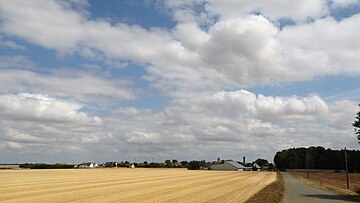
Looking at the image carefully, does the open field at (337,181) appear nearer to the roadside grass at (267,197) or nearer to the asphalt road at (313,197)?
the asphalt road at (313,197)

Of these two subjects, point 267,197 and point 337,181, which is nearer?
point 267,197

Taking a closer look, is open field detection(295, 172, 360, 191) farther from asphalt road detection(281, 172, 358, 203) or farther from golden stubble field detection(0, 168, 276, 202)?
asphalt road detection(281, 172, 358, 203)

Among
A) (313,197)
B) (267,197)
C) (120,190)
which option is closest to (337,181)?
(313,197)

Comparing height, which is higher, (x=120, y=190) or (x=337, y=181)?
(x=337, y=181)

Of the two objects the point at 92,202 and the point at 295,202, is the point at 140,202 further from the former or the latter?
the point at 295,202

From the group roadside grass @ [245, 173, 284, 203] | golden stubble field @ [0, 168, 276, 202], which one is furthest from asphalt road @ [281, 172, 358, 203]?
golden stubble field @ [0, 168, 276, 202]

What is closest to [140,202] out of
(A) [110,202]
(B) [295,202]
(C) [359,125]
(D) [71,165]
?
(A) [110,202]

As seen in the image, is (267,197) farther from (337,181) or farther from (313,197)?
(337,181)

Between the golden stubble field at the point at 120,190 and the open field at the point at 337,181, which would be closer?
the golden stubble field at the point at 120,190

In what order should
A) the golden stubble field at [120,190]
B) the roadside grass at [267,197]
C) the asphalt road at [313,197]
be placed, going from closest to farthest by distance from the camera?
the roadside grass at [267,197] → the golden stubble field at [120,190] → the asphalt road at [313,197]

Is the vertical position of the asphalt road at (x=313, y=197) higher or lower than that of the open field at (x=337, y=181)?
lower

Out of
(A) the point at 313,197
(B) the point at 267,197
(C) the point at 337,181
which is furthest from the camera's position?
(C) the point at 337,181

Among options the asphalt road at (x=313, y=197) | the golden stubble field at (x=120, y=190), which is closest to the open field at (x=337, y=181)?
the golden stubble field at (x=120, y=190)

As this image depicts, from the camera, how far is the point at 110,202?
30062 mm
